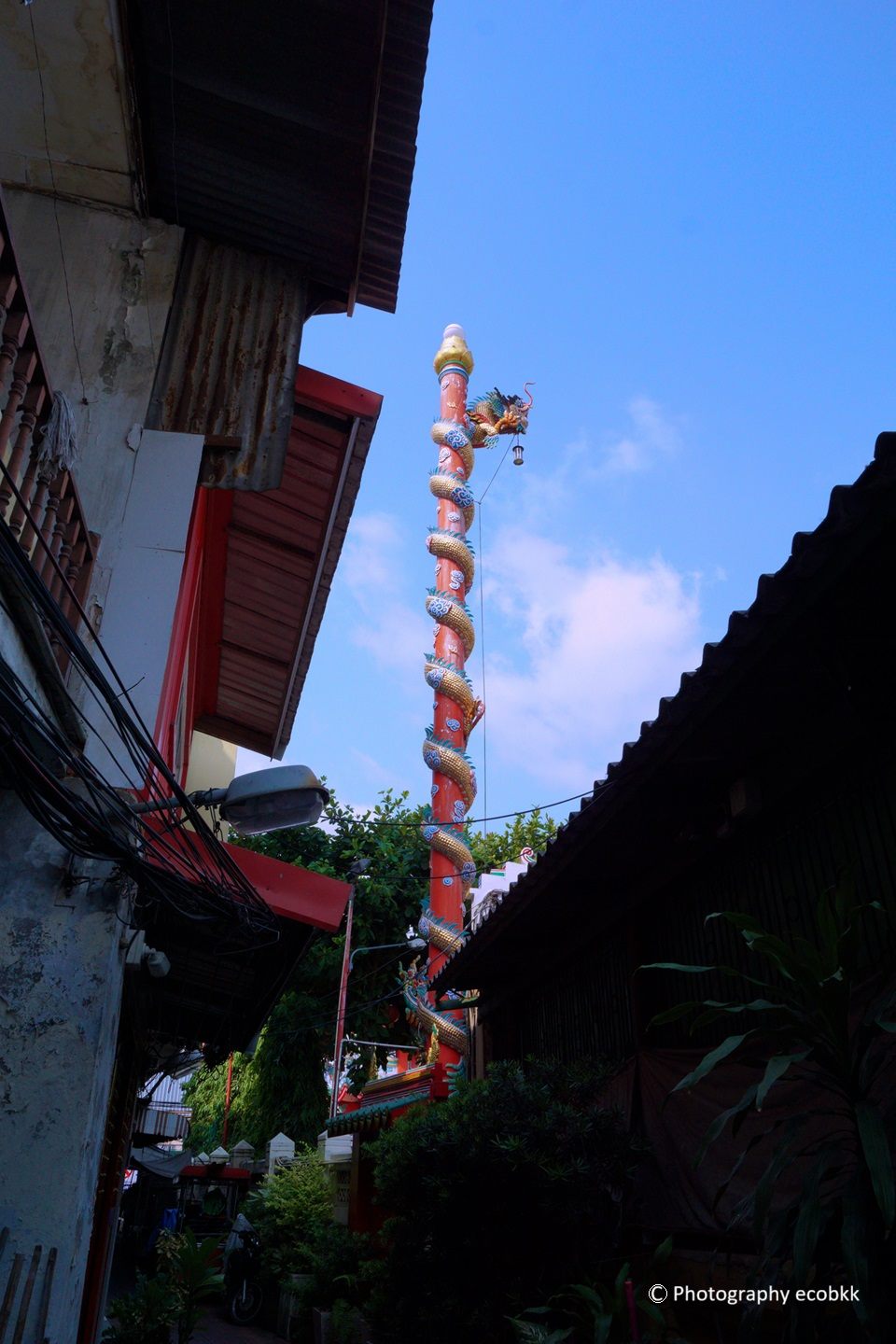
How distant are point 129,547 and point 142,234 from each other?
8.12 ft

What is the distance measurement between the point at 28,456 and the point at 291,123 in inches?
136

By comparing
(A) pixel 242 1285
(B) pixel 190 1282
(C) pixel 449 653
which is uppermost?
(C) pixel 449 653

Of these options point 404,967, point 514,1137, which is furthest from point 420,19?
point 404,967

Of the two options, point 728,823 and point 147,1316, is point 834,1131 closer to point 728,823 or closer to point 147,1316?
point 728,823

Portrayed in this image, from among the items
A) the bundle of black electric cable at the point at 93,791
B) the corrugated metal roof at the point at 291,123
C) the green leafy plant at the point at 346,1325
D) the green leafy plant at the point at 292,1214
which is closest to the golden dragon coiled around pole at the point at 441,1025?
the green leafy plant at the point at 292,1214

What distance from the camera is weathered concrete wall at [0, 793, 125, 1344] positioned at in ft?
13.1

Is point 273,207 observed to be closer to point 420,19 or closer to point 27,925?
point 420,19

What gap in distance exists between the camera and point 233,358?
6469 mm

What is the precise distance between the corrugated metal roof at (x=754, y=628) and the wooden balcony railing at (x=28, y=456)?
7.99 feet

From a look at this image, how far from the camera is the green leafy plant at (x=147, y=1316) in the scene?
289 inches

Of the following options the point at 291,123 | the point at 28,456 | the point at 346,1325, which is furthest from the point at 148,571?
the point at 346,1325

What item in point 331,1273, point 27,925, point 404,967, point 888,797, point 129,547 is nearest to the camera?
point 888,797

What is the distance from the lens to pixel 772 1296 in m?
3.40

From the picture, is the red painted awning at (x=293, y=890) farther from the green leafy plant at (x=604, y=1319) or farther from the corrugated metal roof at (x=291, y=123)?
the corrugated metal roof at (x=291, y=123)
